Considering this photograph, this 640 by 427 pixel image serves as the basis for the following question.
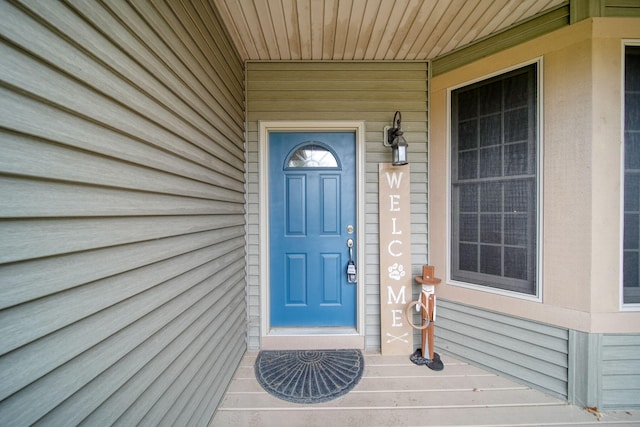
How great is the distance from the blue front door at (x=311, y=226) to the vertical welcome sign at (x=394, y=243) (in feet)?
0.93

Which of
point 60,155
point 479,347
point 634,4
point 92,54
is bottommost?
point 479,347

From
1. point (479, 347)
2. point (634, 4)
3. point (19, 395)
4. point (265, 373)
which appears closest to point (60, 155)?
point (19, 395)

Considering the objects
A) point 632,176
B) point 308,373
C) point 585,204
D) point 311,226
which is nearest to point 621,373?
point 585,204

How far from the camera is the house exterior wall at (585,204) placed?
58.1 inches

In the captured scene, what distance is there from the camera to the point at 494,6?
5.16ft

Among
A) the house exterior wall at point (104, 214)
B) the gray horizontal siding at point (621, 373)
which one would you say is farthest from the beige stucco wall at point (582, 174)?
the house exterior wall at point (104, 214)

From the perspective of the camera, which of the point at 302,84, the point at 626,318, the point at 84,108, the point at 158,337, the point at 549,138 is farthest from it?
the point at 302,84

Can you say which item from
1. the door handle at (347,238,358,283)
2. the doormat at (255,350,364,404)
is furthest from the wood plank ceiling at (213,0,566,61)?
the doormat at (255,350,364,404)

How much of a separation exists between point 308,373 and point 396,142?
201cm

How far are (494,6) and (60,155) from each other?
2520 millimetres

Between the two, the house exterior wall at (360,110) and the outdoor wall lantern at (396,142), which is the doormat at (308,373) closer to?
the house exterior wall at (360,110)

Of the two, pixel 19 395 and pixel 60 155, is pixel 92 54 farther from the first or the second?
pixel 19 395

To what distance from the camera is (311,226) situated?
2178 mm

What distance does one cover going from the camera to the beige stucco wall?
4.84 ft
